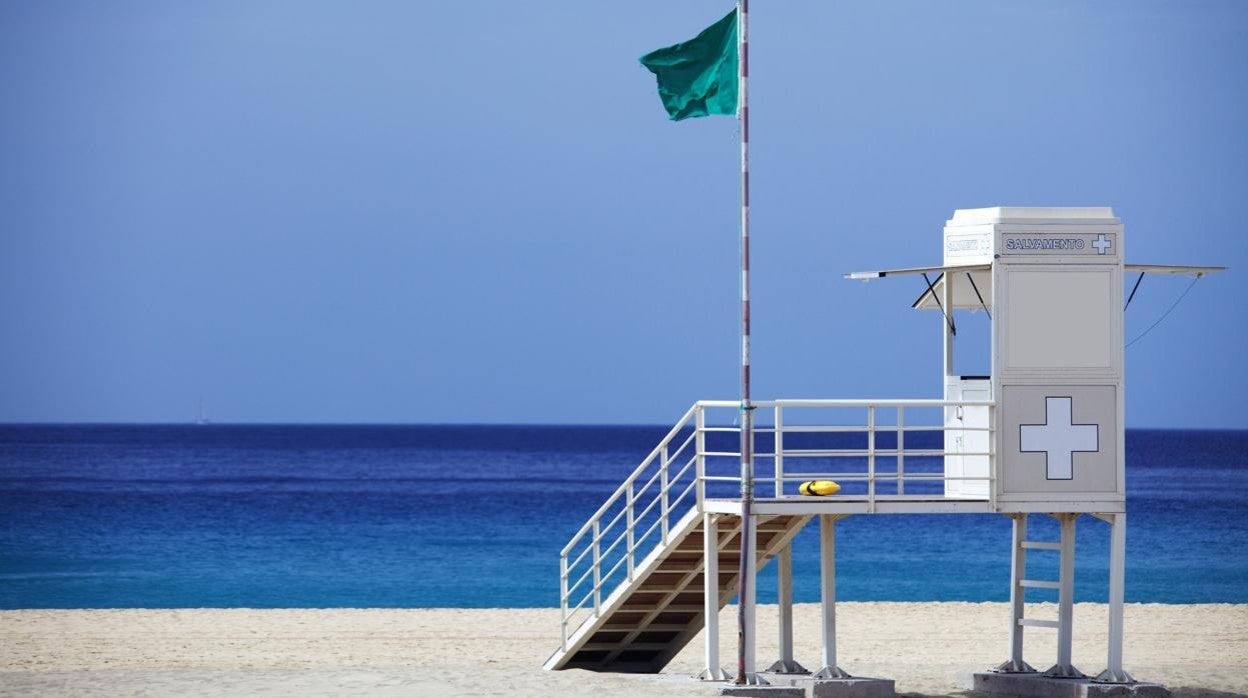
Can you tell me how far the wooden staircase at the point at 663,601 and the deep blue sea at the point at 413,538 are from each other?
62.0 feet

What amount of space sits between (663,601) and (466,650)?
7.69 metres

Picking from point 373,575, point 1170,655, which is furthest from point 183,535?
point 1170,655

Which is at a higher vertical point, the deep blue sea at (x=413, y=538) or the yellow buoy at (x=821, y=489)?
the yellow buoy at (x=821, y=489)

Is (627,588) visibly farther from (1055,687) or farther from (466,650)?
(466,650)

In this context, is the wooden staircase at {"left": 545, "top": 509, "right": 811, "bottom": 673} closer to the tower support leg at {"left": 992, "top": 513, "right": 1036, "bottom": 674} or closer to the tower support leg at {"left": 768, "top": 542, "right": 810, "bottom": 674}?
the tower support leg at {"left": 768, "top": 542, "right": 810, "bottom": 674}

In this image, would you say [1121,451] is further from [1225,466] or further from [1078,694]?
[1225,466]

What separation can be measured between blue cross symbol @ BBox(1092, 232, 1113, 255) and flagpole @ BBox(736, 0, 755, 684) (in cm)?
365

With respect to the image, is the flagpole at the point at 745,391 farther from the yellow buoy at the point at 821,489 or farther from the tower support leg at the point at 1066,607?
the tower support leg at the point at 1066,607

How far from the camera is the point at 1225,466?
118 metres

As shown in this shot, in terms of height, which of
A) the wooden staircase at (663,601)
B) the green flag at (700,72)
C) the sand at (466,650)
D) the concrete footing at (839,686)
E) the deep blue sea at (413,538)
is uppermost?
the green flag at (700,72)

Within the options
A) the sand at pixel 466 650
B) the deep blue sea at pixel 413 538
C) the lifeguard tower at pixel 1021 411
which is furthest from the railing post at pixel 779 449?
the deep blue sea at pixel 413 538

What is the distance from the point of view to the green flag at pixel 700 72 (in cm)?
1866

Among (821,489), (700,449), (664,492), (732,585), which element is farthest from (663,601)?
(821,489)

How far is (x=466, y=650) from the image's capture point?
28.0m
